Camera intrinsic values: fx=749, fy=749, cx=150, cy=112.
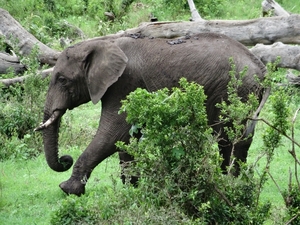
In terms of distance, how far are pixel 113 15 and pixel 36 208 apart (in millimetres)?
10365

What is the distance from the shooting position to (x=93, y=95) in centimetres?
876

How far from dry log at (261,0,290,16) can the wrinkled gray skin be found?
11.7ft

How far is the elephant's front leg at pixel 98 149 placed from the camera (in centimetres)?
865

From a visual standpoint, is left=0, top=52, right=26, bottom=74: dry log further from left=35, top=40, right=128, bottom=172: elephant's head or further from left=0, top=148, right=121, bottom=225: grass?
left=35, top=40, right=128, bottom=172: elephant's head

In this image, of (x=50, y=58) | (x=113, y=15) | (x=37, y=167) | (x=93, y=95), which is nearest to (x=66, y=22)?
(x=113, y=15)

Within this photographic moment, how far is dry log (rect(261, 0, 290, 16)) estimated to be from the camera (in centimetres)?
1209

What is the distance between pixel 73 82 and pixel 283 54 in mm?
2712

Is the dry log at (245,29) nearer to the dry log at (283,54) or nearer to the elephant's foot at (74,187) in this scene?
the dry log at (283,54)

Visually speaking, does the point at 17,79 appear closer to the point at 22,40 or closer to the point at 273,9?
the point at 22,40

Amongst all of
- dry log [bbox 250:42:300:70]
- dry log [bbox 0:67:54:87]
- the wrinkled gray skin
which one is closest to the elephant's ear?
the wrinkled gray skin

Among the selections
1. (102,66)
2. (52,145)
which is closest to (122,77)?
(102,66)

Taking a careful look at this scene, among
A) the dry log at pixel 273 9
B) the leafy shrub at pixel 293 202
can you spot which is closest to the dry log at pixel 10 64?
the dry log at pixel 273 9

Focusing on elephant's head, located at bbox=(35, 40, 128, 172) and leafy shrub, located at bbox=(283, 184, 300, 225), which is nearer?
leafy shrub, located at bbox=(283, 184, 300, 225)

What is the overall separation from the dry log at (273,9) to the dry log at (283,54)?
2.18 m
